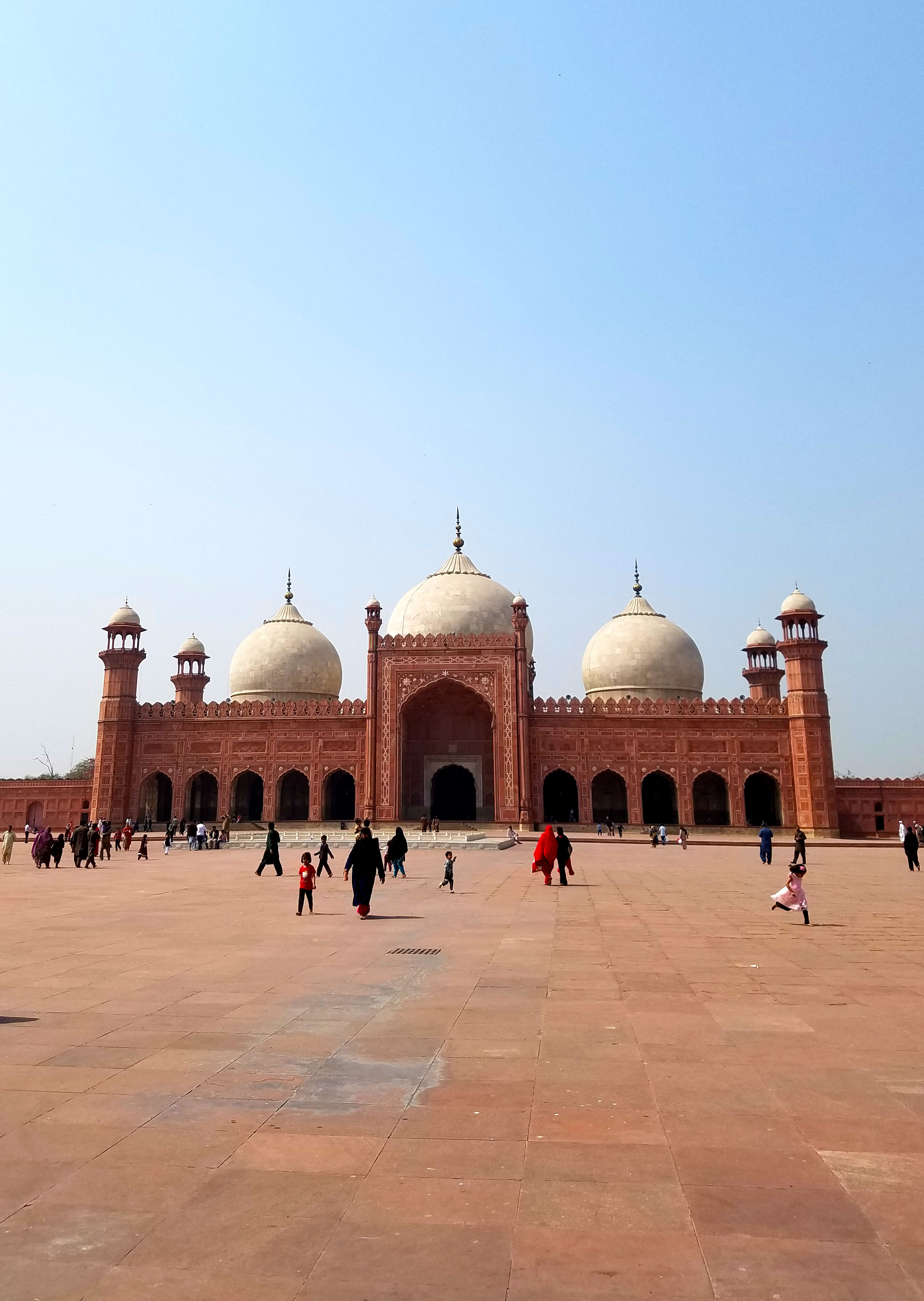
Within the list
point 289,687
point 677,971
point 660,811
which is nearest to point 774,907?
point 677,971

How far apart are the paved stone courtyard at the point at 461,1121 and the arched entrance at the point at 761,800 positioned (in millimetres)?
25301

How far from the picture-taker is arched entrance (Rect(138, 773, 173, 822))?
108 feet

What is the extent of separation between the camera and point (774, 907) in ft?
32.6

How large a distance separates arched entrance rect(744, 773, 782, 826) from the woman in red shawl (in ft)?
64.5

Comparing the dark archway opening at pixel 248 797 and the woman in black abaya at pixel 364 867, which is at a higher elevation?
the dark archway opening at pixel 248 797

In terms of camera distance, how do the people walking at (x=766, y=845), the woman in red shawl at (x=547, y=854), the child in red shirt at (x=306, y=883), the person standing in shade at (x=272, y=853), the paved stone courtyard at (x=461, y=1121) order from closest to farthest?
the paved stone courtyard at (x=461, y=1121)
the child in red shirt at (x=306, y=883)
the woman in red shawl at (x=547, y=854)
the person standing in shade at (x=272, y=853)
the people walking at (x=766, y=845)

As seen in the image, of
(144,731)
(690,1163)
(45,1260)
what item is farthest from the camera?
(144,731)

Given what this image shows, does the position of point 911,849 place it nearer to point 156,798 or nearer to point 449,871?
point 449,871

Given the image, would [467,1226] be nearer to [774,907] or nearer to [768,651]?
[774,907]

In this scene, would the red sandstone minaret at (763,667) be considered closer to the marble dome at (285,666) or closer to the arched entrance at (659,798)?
the arched entrance at (659,798)

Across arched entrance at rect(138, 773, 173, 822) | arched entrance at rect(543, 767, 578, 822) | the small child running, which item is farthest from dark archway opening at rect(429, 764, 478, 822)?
the small child running

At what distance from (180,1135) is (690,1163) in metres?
1.69

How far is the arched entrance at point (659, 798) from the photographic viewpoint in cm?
3353

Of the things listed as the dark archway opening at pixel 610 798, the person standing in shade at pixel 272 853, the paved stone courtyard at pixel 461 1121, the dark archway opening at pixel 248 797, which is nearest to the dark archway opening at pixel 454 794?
the dark archway opening at pixel 610 798
